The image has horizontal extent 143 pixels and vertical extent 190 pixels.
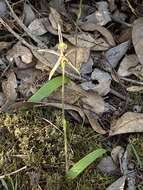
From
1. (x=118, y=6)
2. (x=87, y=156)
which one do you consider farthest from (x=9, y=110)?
(x=118, y=6)

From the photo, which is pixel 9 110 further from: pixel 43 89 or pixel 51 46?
pixel 51 46

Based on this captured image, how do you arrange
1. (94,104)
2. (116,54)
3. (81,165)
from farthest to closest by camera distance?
(116,54)
(94,104)
(81,165)

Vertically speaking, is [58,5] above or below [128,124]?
above

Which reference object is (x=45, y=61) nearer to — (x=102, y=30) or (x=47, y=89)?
(x=47, y=89)

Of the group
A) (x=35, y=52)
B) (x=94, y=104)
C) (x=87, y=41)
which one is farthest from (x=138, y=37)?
(x=35, y=52)

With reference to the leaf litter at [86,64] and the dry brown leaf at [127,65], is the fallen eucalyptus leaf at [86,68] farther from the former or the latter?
the dry brown leaf at [127,65]

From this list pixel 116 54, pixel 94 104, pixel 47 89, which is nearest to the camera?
pixel 47 89
